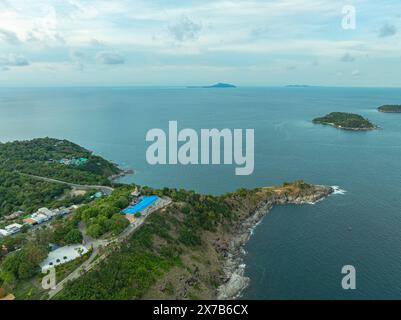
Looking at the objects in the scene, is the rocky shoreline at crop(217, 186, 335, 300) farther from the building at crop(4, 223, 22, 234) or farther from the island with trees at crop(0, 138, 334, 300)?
the building at crop(4, 223, 22, 234)

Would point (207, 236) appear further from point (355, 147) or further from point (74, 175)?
point (355, 147)

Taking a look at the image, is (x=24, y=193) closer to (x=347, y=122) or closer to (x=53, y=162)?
(x=53, y=162)

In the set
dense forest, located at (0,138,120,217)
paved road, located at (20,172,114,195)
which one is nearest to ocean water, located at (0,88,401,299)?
dense forest, located at (0,138,120,217)

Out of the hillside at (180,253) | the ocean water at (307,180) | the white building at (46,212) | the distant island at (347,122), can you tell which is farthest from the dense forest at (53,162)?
the distant island at (347,122)

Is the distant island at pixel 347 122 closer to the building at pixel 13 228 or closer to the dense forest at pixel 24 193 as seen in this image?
the dense forest at pixel 24 193

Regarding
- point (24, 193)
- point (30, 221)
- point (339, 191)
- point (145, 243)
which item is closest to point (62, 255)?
point (145, 243)

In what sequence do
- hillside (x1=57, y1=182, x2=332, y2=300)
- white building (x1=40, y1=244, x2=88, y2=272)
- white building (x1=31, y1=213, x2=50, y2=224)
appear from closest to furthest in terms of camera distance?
hillside (x1=57, y1=182, x2=332, y2=300)
white building (x1=40, y1=244, x2=88, y2=272)
white building (x1=31, y1=213, x2=50, y2=224)
